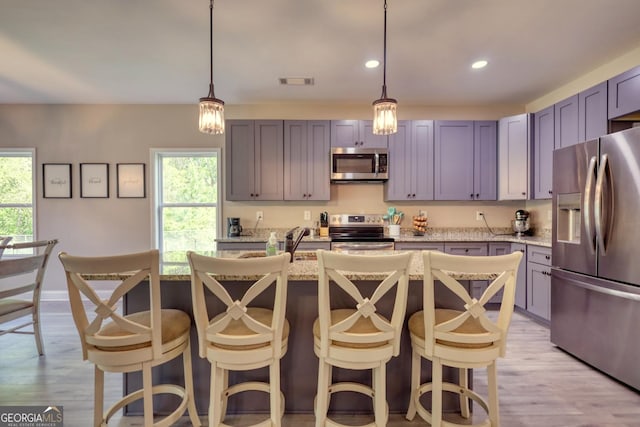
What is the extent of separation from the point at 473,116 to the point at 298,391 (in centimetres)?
410

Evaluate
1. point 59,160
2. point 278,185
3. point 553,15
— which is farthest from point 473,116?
point 59,160

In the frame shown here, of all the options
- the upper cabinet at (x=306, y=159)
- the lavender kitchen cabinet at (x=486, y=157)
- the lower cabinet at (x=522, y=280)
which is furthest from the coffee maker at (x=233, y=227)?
the lower cabinet at (x=522, y=280)

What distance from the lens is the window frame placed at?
3912mm

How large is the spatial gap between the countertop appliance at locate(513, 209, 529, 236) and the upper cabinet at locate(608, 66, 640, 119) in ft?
4.88

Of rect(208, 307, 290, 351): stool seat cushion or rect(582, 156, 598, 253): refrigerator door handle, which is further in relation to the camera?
rect(582, 156, 598, 253): refrigerator door handle

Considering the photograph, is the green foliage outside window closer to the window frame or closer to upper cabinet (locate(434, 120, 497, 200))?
the window frame

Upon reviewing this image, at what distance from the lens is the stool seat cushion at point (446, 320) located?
1355 millimetres

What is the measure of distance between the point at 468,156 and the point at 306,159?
2.16 metres

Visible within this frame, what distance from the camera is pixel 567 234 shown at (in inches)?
97.0

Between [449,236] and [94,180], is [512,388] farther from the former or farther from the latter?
[94,180]

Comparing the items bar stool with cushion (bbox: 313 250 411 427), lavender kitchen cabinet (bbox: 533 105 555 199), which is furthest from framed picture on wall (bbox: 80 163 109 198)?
lavender kitchen cabinet (bbox: 533 105 555 199)

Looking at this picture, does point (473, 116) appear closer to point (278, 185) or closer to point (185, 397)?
point (278, 185)

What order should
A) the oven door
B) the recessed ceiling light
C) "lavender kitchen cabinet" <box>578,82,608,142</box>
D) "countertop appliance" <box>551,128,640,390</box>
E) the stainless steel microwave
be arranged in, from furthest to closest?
the stainless steel microwave, the oven door, the recessed ceiling light, "lavender kitchen cabinet" <box>578,82,608,142</box>, "countertop appliance" <box>551,128,640,390</box>

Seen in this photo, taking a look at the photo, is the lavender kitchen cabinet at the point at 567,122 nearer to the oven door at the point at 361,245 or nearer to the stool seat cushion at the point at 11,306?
the oven door at the point at 361,245
